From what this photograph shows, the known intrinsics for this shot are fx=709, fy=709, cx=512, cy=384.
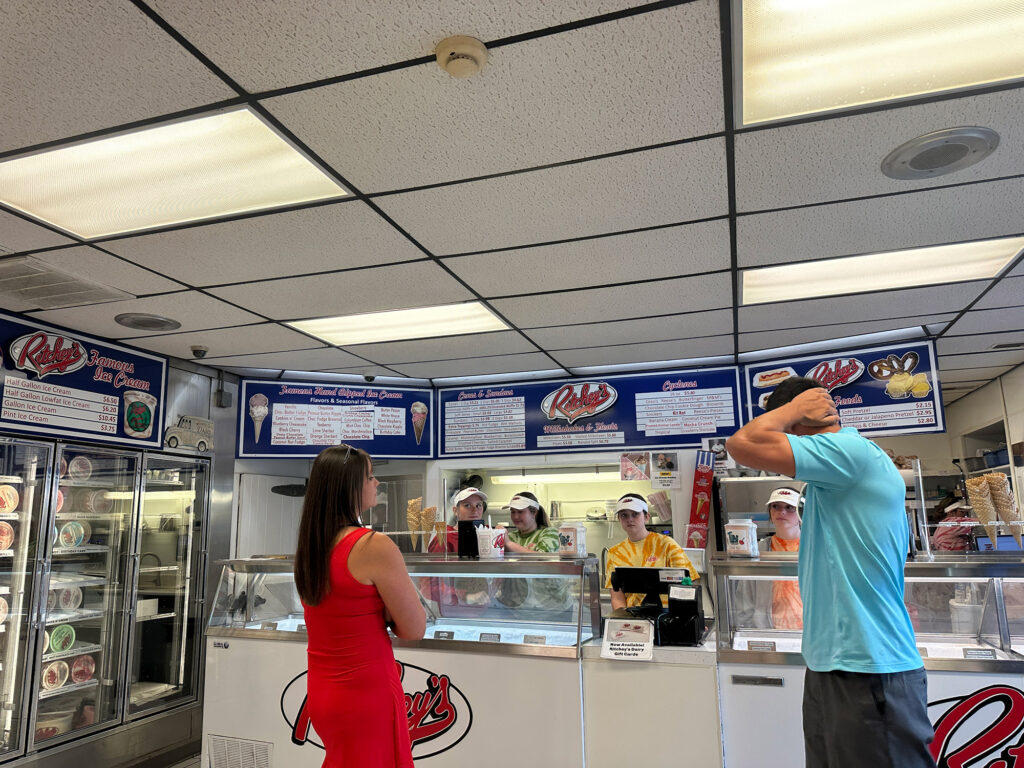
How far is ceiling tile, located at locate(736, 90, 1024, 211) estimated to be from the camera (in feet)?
7.43

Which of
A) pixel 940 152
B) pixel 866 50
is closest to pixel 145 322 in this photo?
pixel 866 50

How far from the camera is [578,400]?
6203mm

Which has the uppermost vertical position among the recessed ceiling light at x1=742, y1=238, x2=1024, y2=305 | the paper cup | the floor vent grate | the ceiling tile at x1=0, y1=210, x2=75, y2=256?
the recessed ceiling light at x1=742, y1=238, x2=1024, y2=305

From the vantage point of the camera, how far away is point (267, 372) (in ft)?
→ 20.0

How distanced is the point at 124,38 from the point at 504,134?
3.62ft

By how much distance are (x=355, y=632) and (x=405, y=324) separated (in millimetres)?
2895

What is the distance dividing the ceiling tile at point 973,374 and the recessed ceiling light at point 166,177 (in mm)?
5967

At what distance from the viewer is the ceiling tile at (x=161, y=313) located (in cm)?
403

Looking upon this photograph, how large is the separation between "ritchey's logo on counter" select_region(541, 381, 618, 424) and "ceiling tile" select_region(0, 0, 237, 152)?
4424 mm

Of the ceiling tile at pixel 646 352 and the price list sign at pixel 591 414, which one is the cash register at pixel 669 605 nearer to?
the ceiling tile at pixel 646 352

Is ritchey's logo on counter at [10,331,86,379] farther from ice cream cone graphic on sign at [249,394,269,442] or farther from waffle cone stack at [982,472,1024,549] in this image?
waffle cone stack at [982,472,1024,549]

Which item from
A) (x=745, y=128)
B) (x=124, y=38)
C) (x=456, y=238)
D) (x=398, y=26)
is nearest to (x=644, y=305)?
(x=456, y=238)

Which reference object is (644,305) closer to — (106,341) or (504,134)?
(504,134)

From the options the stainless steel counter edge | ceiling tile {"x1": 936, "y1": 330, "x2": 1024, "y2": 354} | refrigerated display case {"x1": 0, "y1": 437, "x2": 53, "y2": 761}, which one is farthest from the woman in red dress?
ceiling tile {"x1": 936, "y1": 330, "x2": 1024, "y2": 354}
